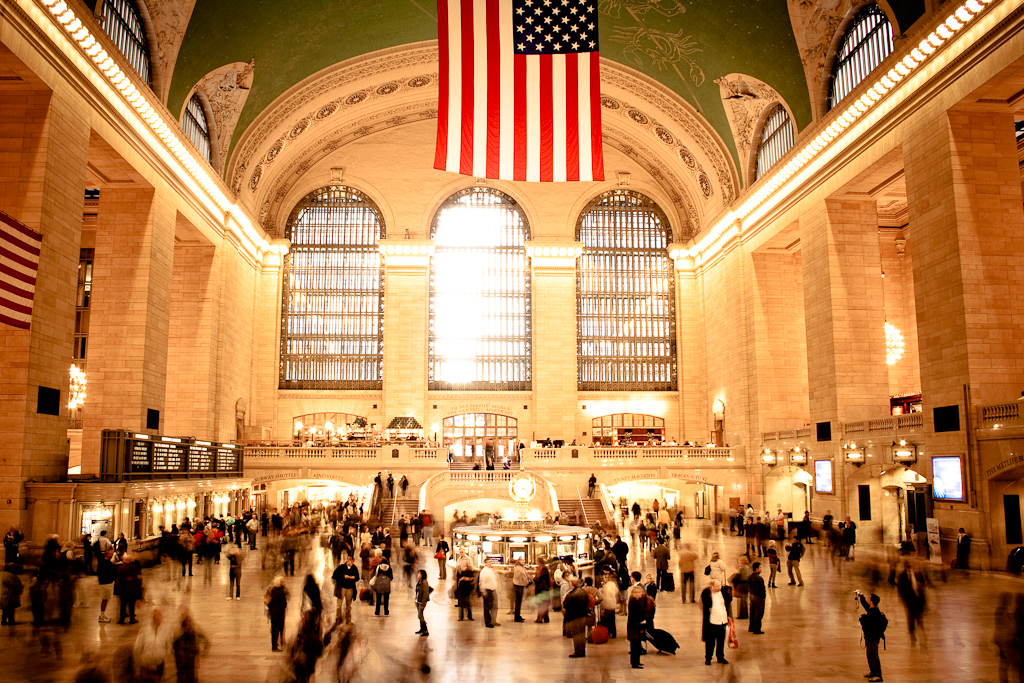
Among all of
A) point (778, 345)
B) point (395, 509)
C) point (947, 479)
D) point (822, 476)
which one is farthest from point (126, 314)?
point (778, 345)

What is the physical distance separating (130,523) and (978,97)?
24275 mm

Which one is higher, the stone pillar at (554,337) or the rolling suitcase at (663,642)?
the stone pillar at (554,337)

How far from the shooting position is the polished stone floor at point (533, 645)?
31.4 feet

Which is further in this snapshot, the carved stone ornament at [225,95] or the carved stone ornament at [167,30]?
the carved stone ornament at [225,95]

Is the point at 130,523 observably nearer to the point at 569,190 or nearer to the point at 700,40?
the point at 700,40

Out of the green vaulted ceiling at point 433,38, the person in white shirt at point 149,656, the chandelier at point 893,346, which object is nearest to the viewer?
the person in white shirt at point 149,656

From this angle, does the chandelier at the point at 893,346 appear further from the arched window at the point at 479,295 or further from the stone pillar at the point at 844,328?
the arched window at the point at 479,295

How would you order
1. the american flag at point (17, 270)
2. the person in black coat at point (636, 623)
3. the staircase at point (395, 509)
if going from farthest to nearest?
1. the staircase at point (395, 509)
2. the american flag at point (17, 270)
3. the person in black coat at point (636, 623)

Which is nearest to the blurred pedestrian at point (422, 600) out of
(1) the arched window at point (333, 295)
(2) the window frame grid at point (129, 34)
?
(2) the window frame grid at point (129, 34)

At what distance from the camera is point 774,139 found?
107ft

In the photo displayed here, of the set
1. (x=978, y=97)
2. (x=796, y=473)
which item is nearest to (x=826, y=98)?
(x=978, y=97)

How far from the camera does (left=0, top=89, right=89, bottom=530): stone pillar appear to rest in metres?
17.8

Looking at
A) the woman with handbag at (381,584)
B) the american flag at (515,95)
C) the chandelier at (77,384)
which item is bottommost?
the woman with handbag at (381,584)

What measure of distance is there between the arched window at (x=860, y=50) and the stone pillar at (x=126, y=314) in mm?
23408
